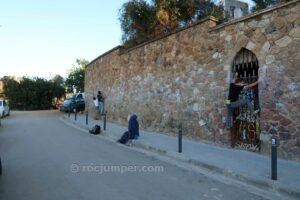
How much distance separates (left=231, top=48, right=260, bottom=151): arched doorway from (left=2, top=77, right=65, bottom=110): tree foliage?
119ft

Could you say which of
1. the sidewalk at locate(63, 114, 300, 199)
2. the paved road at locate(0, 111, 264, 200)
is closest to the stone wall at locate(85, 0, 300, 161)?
the sidewalk at locate(63, 114, 300, 199)

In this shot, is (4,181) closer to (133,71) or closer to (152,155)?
(152,155)

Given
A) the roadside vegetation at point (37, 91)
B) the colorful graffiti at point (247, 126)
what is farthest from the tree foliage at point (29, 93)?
the colorful graffiti at point (247, 126)

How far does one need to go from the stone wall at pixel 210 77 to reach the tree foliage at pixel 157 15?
4.58 feet

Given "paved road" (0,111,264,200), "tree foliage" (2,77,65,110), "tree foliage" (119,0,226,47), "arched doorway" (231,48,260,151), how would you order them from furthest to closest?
"tree foliage" (2,77,65,110), "tree foliage" (119,0,226,47), "arched doorway" (231,48,260,151), "paved road" (0,111,264,200)

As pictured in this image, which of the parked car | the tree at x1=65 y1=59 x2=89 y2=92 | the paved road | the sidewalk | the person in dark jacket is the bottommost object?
the paved road

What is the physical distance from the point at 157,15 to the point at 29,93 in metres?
28.5

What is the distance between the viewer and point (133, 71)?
18.9 m

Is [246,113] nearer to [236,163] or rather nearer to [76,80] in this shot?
[236,163]

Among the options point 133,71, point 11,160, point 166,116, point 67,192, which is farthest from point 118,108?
point 67,192

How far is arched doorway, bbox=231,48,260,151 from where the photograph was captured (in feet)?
36.1

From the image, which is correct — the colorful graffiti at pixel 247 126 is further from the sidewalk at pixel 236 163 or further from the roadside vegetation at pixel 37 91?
the roadside vegetation at pixel 37 91

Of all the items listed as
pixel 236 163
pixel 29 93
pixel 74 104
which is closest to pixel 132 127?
pixel 236 163

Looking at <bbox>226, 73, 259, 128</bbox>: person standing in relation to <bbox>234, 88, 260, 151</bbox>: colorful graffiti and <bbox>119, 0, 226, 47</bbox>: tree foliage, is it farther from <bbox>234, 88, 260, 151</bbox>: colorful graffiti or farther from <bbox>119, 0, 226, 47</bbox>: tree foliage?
<bbox>119, 0, 226, 47</bbox>: tree foliage
